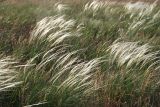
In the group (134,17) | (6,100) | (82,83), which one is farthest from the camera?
(134,17)

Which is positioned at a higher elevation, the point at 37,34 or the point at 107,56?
the point at 37,34

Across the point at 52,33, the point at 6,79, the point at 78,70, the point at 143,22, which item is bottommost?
the point at 6,79

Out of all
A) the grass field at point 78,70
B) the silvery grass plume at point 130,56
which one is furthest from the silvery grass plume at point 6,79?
the silvery grass plume at point 130,56

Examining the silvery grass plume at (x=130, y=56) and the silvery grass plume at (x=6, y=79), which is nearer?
the silvery grass plume at (x=6, y=79)

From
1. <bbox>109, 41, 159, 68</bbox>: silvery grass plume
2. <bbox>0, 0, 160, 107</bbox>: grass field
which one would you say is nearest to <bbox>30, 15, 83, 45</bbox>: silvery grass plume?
<bbox>0, 0, 160, 107</bbox>: grass field

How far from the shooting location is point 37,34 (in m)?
6.27

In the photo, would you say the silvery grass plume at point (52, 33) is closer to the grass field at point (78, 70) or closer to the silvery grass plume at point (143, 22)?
the grass field at point (78, 70)

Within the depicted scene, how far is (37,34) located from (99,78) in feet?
6.36

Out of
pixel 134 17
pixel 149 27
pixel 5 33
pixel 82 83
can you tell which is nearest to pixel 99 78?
pixel 82 83

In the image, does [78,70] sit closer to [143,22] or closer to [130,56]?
[130,56]

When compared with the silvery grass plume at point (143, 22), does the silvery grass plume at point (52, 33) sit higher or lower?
lower

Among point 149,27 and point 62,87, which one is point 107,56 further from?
point 149,27

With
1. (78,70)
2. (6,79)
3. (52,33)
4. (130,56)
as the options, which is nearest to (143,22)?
(52,33)

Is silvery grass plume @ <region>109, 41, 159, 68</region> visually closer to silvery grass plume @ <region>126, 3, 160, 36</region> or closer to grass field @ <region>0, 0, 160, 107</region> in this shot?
grass field @ <region>0, 0, 160, 107</region>
